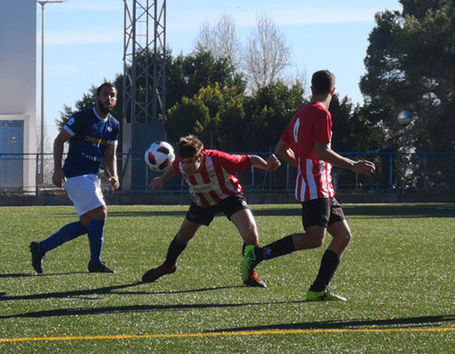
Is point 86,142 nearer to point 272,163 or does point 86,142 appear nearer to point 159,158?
point 159,158

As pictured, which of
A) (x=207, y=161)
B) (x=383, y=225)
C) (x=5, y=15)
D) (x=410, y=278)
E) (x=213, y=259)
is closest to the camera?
(x=207, y=161)

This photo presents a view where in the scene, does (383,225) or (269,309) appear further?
(383,225)

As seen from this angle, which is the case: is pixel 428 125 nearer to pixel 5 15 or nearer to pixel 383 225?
pixel 5 15

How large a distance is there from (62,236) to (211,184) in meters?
Result: 1.91

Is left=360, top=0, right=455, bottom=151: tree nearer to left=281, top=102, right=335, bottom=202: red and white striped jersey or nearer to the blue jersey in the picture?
the blue jersey

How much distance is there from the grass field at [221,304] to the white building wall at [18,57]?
81.6 ft

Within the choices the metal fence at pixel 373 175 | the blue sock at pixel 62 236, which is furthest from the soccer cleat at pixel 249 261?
the metal fence at pixel 373 175

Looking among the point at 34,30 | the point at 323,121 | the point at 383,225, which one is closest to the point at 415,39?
the point at 34,30

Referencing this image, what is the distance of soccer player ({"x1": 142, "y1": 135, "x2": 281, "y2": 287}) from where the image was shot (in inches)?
293

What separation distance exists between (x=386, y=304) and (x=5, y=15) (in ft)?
106

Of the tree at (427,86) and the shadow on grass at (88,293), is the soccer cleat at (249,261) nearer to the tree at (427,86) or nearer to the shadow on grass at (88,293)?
the shadow on grass at (88,293)

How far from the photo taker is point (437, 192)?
30.0m

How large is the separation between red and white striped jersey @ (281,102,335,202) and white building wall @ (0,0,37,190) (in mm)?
30294

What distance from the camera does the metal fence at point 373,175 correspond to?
2970cm
